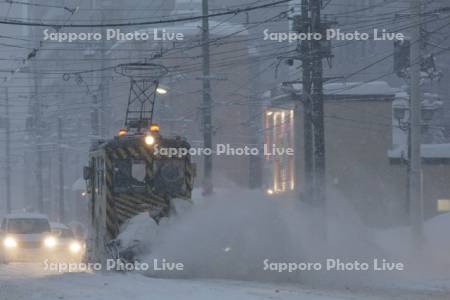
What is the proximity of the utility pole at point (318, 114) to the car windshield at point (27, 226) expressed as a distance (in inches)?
386

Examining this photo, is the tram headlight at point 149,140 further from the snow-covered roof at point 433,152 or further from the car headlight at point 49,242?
the snow-covered roof at point 433,152

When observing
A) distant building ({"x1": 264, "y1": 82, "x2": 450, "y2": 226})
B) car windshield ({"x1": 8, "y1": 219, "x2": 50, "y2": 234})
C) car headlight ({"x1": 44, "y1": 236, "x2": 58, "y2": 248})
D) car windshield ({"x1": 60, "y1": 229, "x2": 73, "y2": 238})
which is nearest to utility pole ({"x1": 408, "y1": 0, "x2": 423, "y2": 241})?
car headlight ({"x1": 44, "y1": 236, "x2": 58, "y2": 248})

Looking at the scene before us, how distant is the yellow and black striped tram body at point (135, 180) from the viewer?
54.0 feet

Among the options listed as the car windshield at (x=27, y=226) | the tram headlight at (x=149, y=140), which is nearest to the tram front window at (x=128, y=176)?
the tram headlight at (x=149, y=140)

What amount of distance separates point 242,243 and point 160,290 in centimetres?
359

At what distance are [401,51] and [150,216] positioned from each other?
14.0m

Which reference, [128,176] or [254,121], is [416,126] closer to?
[128,176]

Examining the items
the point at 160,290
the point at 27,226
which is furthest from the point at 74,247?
the point at 160,290

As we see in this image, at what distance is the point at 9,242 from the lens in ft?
78.6

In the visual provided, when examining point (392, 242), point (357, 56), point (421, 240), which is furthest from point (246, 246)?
point (357, 56)

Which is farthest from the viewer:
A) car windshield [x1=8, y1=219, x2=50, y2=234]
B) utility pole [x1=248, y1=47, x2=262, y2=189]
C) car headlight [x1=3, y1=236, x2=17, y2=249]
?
utility pole [x1=248, y1=47, x2=262, y2=189]

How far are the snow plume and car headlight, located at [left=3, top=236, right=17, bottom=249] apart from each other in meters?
9.18

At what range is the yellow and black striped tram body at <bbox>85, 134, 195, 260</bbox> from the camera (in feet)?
54.0

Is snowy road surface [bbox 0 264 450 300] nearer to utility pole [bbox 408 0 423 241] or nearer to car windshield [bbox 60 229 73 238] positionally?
utility pole [bbox 408 0 423 241]
